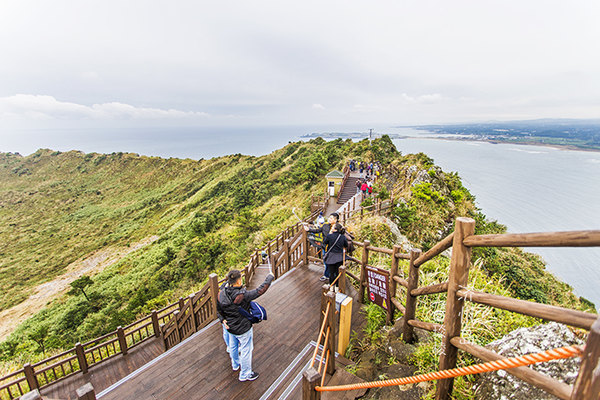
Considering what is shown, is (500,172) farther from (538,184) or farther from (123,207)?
(123,207)

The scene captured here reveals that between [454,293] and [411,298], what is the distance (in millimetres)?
1342

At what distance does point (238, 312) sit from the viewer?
3799mm

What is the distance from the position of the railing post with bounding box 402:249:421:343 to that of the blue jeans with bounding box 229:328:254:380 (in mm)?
2264

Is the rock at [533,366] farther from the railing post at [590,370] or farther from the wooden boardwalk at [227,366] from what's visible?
the wooden boardwalk at [227,366]

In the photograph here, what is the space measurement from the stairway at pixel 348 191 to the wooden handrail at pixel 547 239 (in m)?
17.6

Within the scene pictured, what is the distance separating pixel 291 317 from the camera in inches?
223

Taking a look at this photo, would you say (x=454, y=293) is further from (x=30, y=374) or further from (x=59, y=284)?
(x=59, y=284)

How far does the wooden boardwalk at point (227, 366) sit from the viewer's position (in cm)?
407

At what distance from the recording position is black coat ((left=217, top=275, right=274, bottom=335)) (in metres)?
3.73

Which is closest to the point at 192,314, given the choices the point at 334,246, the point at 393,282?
the point at 334,246

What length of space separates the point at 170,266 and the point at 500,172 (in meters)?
51.3

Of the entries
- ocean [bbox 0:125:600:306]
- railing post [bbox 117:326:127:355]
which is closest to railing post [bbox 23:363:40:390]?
railing post [bbox 117:326:127:355]

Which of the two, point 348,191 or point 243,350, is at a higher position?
point 243,350

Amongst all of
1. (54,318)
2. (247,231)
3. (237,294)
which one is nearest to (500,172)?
(247,231)
